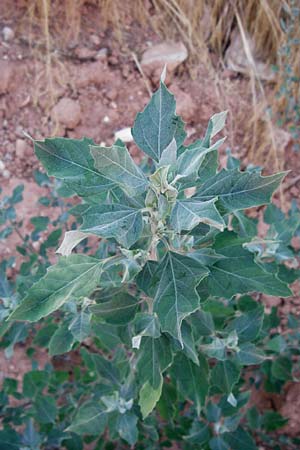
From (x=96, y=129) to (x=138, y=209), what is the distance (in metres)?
1.87

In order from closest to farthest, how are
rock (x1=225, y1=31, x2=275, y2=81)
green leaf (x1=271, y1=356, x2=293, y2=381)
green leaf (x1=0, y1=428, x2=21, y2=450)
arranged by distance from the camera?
green leaf (x1=0, y1=428, x2=21, y2=450) → green leaf (x1=271, y1=356, x2=293, y2=381) → rock (x1=225, y1=31, x2=275, y2=81)

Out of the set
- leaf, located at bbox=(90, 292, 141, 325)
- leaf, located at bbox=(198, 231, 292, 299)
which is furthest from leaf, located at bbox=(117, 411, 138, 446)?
leaf, located at bbox=(198, 231, 292, 299)

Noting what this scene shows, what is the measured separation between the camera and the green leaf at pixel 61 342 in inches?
65.4

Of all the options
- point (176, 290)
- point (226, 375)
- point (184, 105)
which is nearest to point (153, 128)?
point (176, 290)

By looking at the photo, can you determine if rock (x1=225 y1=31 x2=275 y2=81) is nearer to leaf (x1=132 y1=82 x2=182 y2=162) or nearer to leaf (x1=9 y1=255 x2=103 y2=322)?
leaf (x1=132 y1=82 x2=182 y2=162)

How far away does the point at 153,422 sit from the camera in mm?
2094

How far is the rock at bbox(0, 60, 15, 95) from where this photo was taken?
9.62 ft

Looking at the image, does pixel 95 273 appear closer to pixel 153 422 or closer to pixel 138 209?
pixel 138 209

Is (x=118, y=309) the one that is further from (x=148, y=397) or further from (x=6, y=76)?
(x=6, y=76)

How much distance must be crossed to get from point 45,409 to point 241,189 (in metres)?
1.26

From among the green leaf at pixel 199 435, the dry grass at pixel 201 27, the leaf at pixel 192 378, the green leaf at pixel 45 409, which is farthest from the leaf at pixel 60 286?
the dry grass at pixel 201 27

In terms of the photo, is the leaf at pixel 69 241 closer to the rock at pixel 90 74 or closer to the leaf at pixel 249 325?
the leaf at pixel 249 325

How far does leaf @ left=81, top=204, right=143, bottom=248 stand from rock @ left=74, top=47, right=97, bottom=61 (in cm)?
212

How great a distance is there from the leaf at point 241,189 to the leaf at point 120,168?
15 cm
